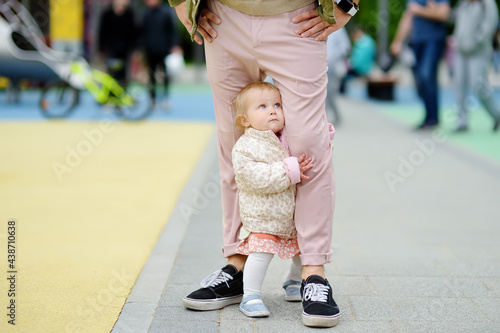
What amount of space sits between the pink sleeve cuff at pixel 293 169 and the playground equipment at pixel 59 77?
346 inches

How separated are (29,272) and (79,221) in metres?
1.25

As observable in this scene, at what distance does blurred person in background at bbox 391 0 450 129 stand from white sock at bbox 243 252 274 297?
7143 millimetres

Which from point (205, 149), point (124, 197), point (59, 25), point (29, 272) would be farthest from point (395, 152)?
point (59, 25)

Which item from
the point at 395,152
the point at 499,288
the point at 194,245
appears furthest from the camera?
the point at 395,152

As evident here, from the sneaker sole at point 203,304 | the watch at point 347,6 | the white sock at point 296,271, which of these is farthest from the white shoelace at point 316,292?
the watch at point 347,6

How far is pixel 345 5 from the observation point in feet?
9.71

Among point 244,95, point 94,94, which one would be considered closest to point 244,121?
point 244,95

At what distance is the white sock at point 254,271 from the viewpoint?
305cm

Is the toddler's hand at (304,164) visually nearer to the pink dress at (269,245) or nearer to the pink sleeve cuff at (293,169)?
the pink sleeve cuff at (293,169)

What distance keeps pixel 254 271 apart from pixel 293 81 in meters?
0.80

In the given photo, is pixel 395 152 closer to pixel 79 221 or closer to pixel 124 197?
pixel 124 197

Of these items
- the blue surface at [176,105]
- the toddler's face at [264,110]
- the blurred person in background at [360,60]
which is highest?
the toddler's face at [264,110]

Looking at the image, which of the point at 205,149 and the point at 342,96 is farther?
the point at 342,96

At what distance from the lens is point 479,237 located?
4613 millimetres
